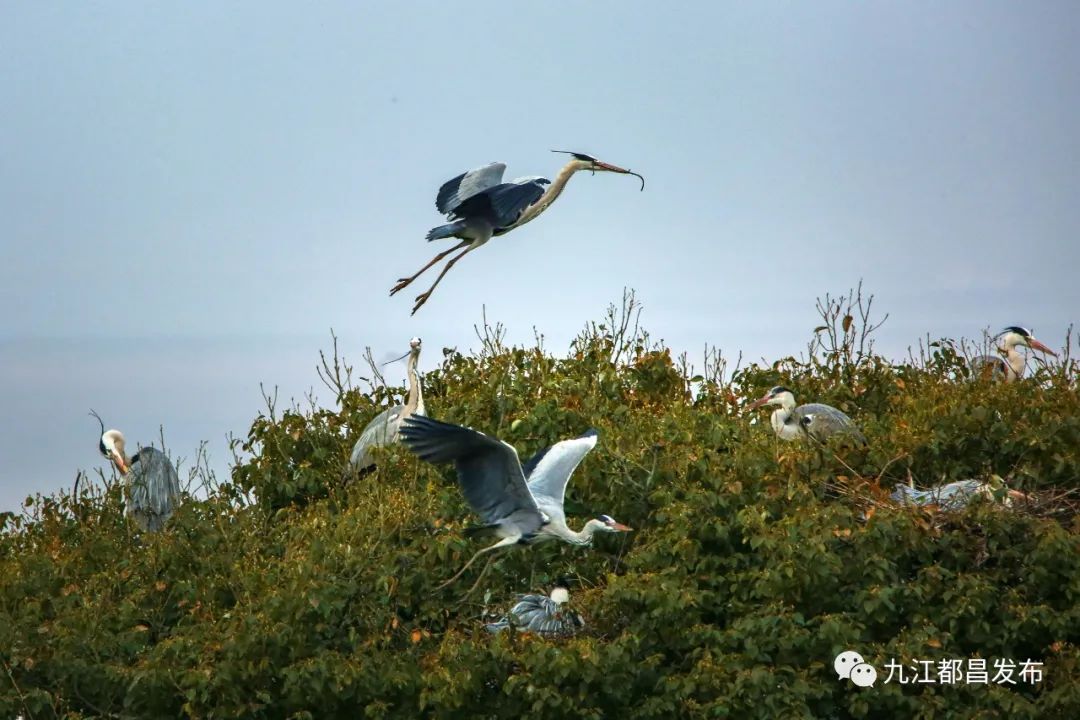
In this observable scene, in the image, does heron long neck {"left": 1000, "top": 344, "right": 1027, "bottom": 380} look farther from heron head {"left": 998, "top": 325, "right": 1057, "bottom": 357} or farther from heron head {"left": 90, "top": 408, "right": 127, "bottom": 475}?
heron head {"left": 90, "top": 408, "right": 127, "bottom": 475}

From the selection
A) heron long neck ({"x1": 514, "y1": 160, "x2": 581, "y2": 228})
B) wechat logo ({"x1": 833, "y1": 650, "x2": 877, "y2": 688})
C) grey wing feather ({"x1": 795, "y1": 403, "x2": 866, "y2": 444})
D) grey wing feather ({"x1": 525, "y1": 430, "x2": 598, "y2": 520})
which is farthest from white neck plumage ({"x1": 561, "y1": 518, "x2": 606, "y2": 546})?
heron long neck ({"x1": 514, "y1": 160, "x2": 581, "y2": 228})

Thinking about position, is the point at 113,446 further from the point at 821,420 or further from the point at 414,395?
the point at 821,420

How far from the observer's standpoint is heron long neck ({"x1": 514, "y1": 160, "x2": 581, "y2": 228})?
1091 cm

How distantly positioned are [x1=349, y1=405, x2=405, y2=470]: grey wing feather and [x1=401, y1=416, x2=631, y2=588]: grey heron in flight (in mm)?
2248

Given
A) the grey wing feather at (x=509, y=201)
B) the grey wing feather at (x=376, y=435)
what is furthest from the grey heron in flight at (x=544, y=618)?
the grey wing feather at (x=509, y=201)

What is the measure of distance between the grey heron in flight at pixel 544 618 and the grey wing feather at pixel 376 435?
2666 millimetres

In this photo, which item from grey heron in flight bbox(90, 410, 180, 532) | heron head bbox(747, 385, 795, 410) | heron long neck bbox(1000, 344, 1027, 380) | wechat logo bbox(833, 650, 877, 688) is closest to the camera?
wechat logo bbox(833, 650, 877, 688)

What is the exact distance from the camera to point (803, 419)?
11305 mm

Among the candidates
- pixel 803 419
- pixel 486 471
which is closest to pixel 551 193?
pixel 803 419

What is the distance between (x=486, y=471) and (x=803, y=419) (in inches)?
125

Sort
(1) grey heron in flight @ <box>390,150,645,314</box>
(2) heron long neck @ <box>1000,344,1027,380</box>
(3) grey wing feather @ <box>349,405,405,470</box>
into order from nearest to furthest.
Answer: (1) grey heron in flight @ <box>390,150,645,314</box> → (3) grey wing feather @ <box>349,405,405,470</box> → (2) heron long neck @ <box>1000,344,1027,380</box>

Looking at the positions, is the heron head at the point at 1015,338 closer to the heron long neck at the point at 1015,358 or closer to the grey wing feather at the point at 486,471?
the heron long neck at the point at 1015,358

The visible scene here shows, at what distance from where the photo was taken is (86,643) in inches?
367

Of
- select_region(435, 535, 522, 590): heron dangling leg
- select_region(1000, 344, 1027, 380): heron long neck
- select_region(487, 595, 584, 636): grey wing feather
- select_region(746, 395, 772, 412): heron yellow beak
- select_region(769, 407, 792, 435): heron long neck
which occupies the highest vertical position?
select_region(1000, 344, 1027, 380): heron long neck
